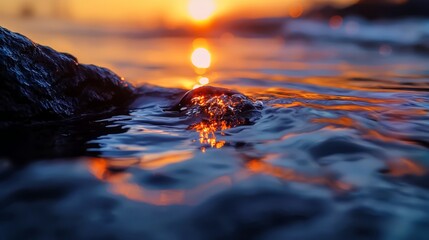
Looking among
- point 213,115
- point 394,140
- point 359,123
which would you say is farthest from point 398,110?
point 213,115

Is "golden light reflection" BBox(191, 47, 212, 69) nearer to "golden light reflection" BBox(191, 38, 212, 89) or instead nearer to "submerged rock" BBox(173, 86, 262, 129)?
"golden light reflection" BBox(191, 38, 212, 89)

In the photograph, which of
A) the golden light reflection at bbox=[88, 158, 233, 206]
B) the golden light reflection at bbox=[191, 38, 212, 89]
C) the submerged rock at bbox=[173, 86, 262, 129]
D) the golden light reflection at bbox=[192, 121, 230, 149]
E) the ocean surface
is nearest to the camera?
the ocean surface

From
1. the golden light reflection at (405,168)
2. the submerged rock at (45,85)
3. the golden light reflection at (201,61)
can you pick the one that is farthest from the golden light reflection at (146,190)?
the golden light reflection at (201,61)

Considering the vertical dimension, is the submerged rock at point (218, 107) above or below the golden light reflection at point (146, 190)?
above

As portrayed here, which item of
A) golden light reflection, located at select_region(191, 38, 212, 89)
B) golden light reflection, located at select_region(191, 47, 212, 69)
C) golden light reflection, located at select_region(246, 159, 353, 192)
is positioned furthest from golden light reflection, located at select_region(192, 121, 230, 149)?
golden light reflection, located at select_region(191, 47, 212, 69)

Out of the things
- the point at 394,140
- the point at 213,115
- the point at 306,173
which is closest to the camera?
the point at 306,173

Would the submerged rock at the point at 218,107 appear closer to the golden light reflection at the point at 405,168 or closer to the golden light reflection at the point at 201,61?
the golden light reflection at the point at 405,168

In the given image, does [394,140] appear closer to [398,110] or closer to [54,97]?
[398,110]

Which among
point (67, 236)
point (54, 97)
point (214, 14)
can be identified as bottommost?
point (67, 236)

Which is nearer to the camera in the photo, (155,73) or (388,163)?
(388,163)
